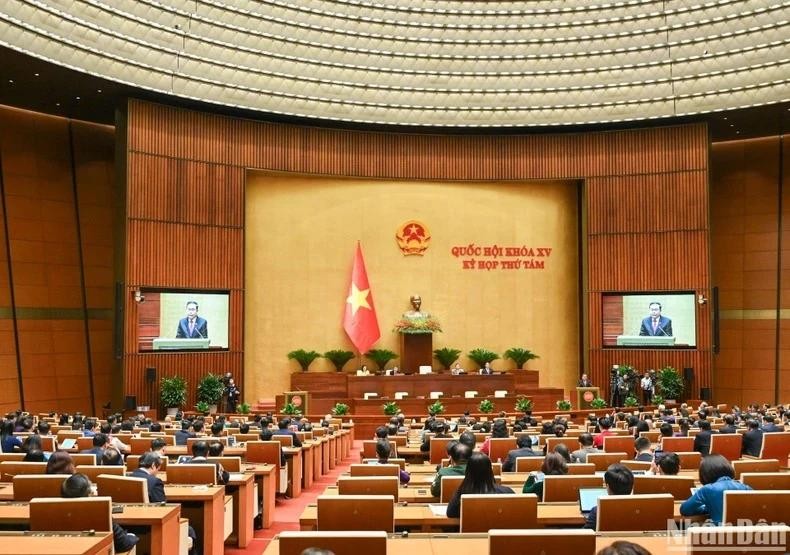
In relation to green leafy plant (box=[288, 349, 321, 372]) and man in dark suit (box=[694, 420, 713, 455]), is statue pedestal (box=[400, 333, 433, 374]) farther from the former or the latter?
man in dark suit (box=[694, 420, 713, 455])

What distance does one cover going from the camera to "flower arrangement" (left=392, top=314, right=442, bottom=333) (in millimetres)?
21636

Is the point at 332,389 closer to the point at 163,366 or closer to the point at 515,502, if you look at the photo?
the point at 163,366

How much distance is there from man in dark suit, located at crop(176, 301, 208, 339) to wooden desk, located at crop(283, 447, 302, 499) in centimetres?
1065

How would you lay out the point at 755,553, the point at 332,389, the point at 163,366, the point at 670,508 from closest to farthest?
1. the point at 755,553
2. the point at 670,508
3. the point at 163,366
4. the point at 332,389

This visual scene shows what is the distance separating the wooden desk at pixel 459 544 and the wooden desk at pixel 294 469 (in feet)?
18.8

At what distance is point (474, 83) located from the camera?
22.0m

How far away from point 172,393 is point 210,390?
1049 mm

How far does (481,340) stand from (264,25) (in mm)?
11011

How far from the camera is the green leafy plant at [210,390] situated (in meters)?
19.0

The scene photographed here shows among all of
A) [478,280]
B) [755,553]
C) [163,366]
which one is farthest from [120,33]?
[755,553]

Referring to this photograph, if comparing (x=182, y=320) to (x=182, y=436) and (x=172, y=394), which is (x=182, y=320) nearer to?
(x=172, y=394)

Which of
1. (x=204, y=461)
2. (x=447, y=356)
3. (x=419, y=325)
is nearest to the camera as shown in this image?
A: (x=204, y=461)

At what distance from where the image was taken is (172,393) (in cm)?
1836

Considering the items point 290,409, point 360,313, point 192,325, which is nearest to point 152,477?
point 290,409
